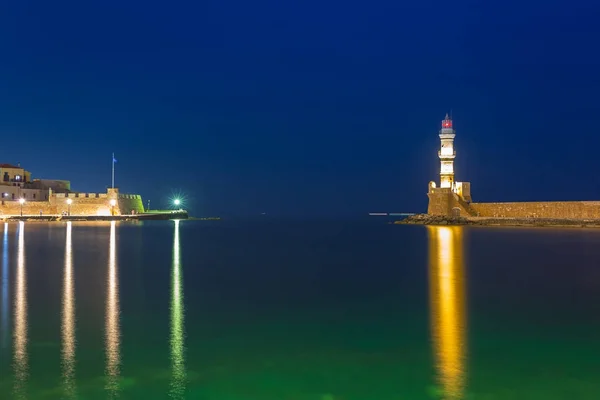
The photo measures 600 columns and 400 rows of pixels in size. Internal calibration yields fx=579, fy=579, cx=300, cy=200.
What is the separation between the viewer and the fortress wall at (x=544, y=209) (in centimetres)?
3375

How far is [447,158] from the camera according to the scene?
3766 cm

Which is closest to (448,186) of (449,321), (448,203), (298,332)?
(448,203)

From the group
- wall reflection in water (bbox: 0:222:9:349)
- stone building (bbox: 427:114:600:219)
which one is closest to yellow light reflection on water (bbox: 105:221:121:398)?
wall reflection in water (bbox: 0:222:9:349)

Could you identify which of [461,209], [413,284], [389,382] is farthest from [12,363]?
[461,209]

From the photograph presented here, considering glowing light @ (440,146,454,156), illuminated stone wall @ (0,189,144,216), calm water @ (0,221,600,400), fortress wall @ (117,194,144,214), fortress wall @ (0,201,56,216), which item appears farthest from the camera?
fortress wall @ (117,194,144,214)

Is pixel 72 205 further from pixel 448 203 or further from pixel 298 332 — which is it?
pixel 298 332

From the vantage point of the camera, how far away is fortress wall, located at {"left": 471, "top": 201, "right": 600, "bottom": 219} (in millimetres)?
33750

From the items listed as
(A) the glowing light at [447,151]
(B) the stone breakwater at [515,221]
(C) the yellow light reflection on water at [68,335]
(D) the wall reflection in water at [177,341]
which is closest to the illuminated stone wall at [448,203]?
(B) the stone breakwater at [515,221]

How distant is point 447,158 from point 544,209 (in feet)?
21.9

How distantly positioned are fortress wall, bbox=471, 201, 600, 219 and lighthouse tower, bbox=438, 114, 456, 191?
2.79 meters

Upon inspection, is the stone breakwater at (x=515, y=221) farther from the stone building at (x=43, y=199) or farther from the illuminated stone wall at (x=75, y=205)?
the stone building at (x=43, y=199)

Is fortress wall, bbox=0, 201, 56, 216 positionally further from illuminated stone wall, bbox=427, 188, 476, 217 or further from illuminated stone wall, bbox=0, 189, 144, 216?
illuminated stone wall, bbox=427, 188, 476, 217

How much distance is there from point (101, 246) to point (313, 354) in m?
15.7

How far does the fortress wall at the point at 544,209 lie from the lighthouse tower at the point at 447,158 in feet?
9.16
